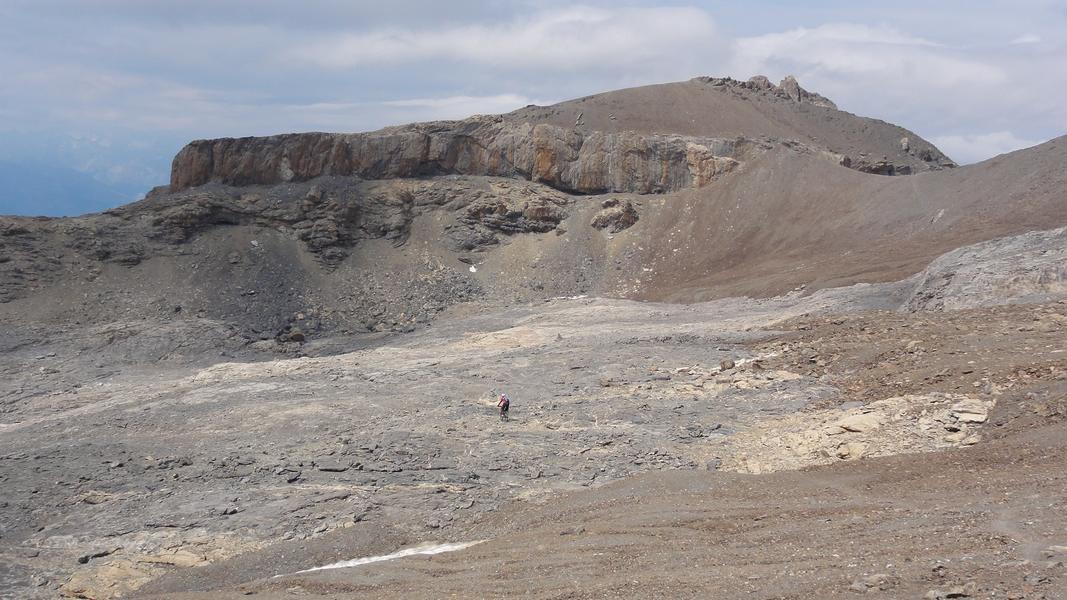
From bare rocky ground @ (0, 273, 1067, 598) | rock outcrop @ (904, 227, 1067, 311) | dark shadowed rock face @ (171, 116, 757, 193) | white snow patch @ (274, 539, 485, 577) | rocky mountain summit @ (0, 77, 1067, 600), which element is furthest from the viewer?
dark shadowed rock face @ (171, 116, 757, 193)

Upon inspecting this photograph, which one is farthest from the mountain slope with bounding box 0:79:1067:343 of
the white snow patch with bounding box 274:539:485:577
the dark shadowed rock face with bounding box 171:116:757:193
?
the white snow patch with bounding box 274:539:485:577

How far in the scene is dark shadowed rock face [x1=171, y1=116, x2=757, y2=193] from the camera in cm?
4219

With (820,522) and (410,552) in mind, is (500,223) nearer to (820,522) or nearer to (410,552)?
(410,552)

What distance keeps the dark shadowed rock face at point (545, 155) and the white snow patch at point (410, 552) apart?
3122cm

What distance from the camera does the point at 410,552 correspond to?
41.4 feet

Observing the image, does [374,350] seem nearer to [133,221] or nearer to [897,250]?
[133,221]

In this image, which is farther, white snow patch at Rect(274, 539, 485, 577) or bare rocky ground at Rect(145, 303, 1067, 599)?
white snow patch at Rect(274, 539, 485, 577)

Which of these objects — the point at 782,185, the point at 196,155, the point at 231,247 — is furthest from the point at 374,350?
the point at 782,185

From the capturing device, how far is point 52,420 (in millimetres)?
21203

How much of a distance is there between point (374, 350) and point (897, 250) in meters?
19.5

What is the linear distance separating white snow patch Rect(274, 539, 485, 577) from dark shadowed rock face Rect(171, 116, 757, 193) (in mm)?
31217

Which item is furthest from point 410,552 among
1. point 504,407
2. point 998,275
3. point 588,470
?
point 998,275

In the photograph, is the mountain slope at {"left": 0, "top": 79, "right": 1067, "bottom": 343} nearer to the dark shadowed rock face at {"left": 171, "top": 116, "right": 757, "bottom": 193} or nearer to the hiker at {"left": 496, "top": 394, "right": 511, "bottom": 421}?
the dark shadowed rock face at {"left": 171, "top": 116, "right": 757, "bottom": 193}

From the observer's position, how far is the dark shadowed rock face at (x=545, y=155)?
138 ft
